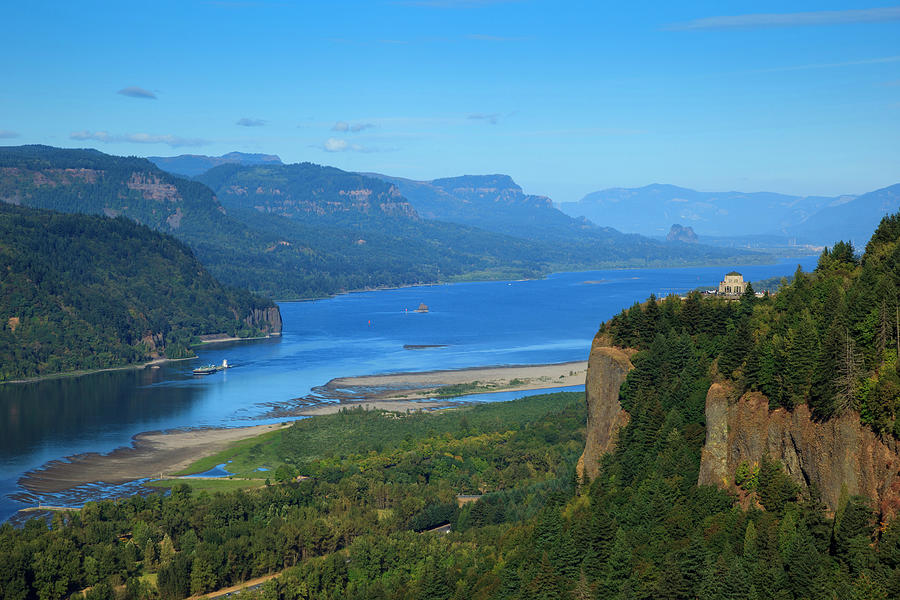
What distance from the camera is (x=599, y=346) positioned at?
67.8m

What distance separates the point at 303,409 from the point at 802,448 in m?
105

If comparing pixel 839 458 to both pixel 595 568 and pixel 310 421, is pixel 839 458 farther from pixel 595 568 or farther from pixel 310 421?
pixel 310 421

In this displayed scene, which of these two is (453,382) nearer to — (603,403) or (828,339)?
(603,403)

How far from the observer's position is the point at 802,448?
43844 mm

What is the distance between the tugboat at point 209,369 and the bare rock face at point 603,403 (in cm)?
12855

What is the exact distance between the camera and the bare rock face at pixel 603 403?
63156mm

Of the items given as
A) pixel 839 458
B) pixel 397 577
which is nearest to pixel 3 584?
pixel 397 577

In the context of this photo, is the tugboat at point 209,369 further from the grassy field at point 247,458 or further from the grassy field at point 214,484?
the grassy field at point 214,484

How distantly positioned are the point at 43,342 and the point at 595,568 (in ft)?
537

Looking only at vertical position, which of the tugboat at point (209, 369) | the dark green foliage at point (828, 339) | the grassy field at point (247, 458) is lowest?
the grassy field at point (247, 458)

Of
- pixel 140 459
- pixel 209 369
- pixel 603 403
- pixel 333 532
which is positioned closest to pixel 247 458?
pixel 140 459

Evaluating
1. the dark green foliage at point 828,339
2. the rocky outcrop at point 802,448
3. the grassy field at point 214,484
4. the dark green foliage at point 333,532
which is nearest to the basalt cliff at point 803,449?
the rocky outcrop at point 802,448

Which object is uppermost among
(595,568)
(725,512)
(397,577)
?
(725,512)

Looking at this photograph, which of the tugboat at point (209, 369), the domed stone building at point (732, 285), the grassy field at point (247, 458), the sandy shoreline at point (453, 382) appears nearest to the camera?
the domed stone building at point (732, 285)
